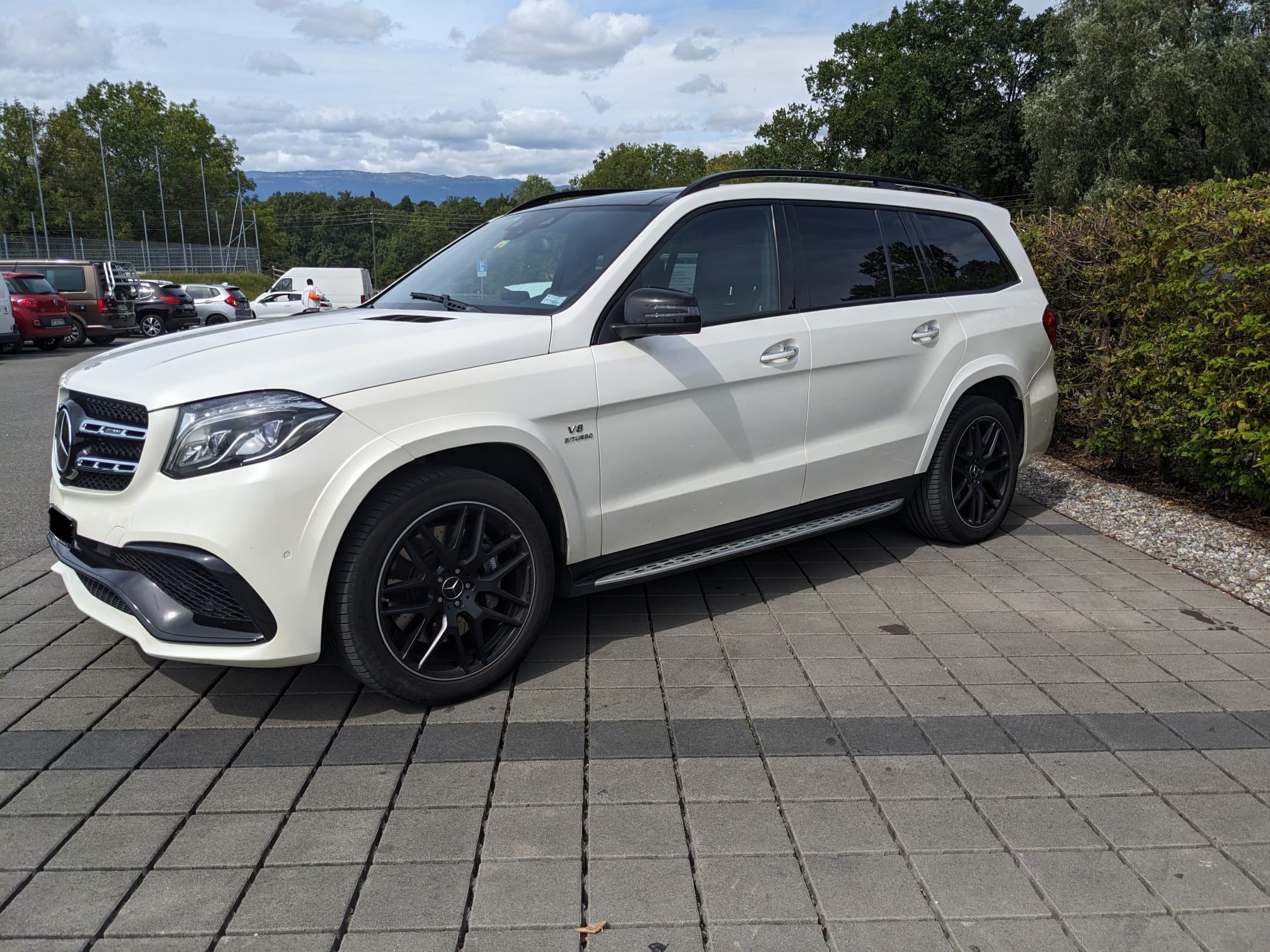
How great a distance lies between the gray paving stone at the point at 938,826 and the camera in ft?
9.52

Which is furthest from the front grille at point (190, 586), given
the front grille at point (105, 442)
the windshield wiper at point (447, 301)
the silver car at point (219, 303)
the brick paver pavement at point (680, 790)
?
the silver car at point (219, 303)

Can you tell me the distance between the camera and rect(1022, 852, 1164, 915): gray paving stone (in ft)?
8.61

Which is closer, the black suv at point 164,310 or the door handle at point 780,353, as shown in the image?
the door handle at point 780,353

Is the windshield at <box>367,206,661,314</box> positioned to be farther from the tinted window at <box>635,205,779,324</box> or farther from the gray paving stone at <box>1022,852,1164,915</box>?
the gray paving stone at <box>1022,852,1164,915</box>

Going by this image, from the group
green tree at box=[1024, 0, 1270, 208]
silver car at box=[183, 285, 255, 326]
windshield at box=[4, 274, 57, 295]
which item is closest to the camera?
windshield at box=[4, 274, 57, 295]

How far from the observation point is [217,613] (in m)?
3.41

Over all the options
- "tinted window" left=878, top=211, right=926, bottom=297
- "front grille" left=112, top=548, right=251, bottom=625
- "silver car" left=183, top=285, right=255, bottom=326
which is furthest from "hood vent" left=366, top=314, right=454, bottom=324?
"silver car" left=183, top=285, right=255, bottom=326

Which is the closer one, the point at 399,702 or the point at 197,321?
the point at 399,702

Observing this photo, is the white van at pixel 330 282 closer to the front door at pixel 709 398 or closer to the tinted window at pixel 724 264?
the tinted window at pixel 724 264

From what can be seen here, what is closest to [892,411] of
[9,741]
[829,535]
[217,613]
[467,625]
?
[829,535]

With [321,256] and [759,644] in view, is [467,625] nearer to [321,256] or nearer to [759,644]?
[759,644]

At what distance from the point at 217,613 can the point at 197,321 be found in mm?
30132

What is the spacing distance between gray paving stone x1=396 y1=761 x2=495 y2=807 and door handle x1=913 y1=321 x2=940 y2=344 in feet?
10.5

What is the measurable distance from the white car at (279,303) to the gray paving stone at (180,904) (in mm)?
29369
